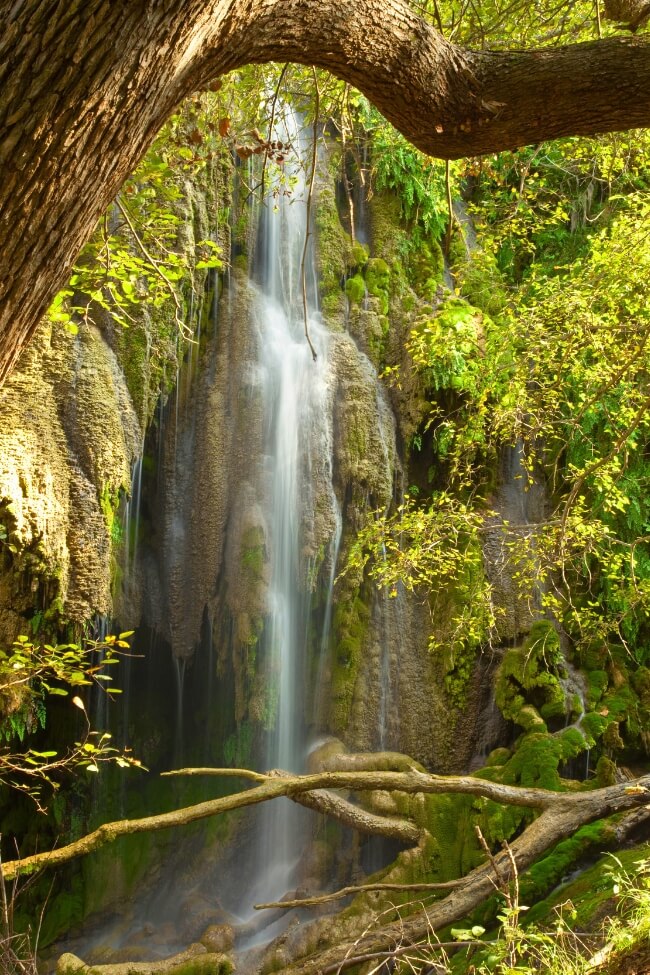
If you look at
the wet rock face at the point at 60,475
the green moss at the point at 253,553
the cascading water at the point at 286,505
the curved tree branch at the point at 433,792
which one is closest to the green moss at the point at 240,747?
the cascading water at the point at 286,505

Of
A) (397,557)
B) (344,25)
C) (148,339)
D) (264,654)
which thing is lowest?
(264,654)

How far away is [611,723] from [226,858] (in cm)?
449

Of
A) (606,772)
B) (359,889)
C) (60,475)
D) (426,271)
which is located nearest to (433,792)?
(359,889)

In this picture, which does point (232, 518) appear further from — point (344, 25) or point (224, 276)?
point (344, 25)

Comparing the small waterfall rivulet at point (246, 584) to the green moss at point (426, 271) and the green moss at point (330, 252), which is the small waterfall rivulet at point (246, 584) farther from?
the green moss at point (426, 271)

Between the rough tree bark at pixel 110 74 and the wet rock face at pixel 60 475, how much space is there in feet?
17.6

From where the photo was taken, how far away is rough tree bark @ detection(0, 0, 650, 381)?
1434 millimetres

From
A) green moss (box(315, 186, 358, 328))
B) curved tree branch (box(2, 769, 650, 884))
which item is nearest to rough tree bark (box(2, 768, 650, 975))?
curved tree branch (box(2, 769, 650, 884))

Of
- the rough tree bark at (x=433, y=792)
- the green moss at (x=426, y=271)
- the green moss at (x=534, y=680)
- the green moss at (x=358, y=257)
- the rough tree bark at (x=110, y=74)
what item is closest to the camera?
the rough tree bark at (x=110, y=74)

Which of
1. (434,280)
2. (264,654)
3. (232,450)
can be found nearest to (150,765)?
(264,654)

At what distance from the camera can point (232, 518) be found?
30.7ft

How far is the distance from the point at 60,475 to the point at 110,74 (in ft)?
20.1

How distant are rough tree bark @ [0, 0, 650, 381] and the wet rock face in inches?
211

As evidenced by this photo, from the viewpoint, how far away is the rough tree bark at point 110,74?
1.43 meters
